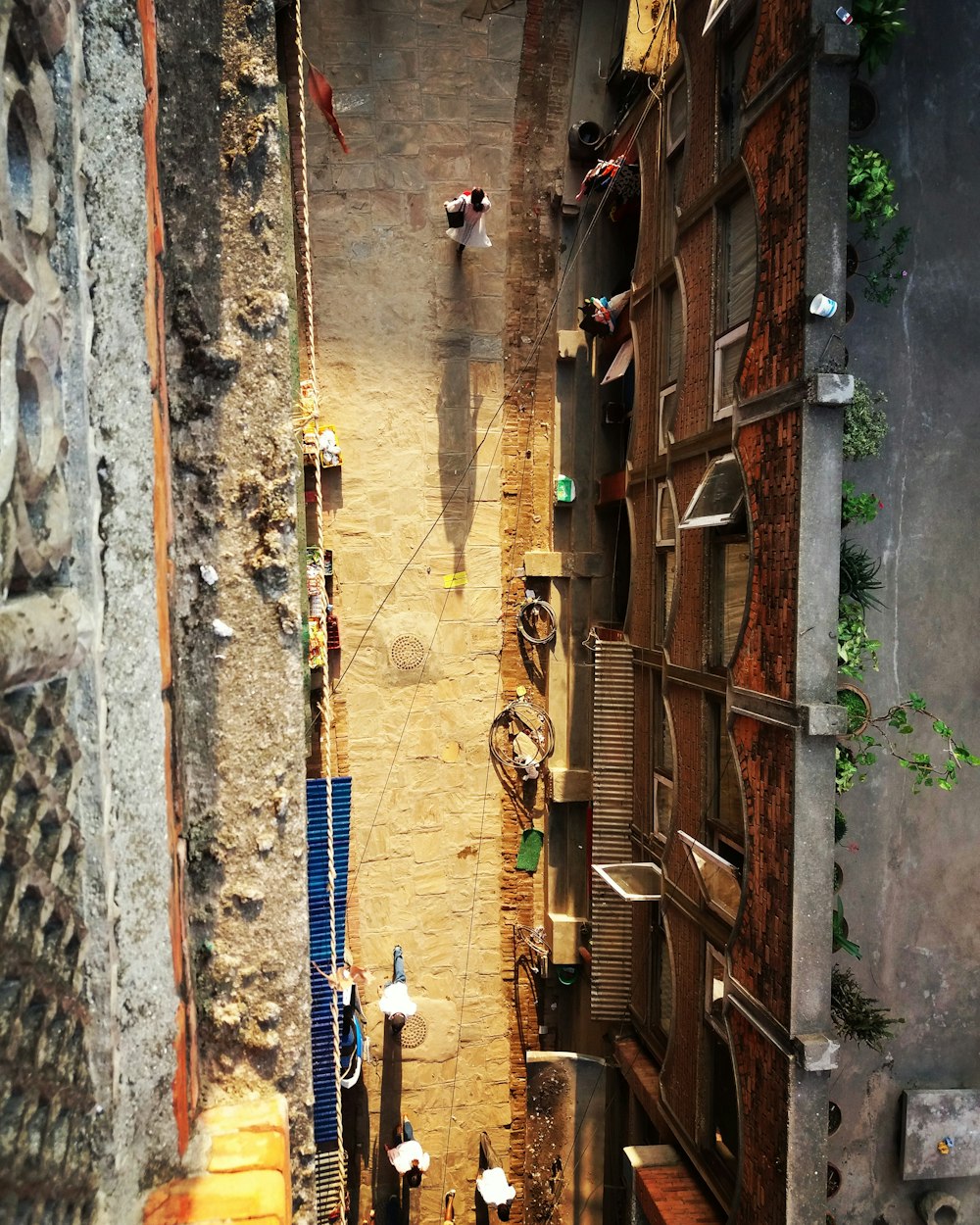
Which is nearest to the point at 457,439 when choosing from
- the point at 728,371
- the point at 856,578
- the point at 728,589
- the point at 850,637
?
the point at 728,371

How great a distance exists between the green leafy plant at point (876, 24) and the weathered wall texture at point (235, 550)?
5.16m

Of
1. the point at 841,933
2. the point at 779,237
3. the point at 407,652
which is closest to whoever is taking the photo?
the point at 779,237

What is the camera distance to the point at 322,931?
7504 mm

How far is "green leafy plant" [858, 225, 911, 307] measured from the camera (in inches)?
282

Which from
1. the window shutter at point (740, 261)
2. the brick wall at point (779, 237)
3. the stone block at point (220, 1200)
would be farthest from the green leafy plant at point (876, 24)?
the stone block at point (220, 1200)

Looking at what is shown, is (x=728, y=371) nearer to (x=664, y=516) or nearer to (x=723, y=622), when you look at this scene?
(x=664, y=516)

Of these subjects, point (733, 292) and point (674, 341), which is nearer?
point (733, 292)

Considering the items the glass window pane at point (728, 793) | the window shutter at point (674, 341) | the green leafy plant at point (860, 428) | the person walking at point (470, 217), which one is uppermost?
the person walking at point (470, 217)

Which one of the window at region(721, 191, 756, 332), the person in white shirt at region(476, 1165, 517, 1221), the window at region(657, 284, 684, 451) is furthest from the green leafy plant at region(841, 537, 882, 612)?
the person in white shirt at region(476, 1165, 517, 1221)

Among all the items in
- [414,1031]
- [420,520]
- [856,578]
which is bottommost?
[414,1031]

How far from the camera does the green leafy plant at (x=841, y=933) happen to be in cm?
738

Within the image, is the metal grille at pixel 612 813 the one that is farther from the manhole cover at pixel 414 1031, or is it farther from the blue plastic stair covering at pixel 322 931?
the blue plastic stair covering at pixel 322 931

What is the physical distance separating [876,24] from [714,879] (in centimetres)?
708

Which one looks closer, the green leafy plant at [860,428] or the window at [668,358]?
the green leafy plant at [860,428]
